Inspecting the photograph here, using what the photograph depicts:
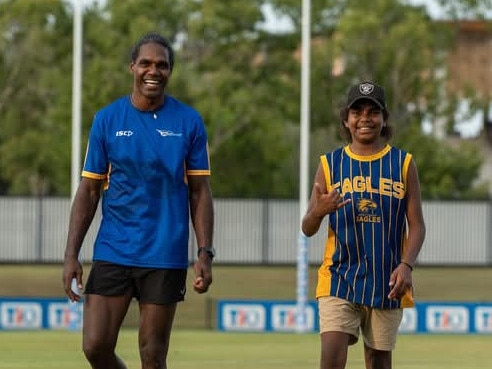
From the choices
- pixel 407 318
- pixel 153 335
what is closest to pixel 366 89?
pixel 153 335

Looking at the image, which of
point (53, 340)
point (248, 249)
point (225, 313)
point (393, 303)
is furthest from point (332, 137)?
point (393, 303)

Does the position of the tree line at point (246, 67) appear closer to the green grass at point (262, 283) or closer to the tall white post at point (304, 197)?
the green grass at point (262, 283)

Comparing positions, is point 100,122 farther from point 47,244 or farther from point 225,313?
point 47,244

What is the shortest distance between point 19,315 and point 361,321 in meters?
19.3

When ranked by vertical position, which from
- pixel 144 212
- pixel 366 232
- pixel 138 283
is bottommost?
pixel 138 283

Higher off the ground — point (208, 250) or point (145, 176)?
point (145, 176)

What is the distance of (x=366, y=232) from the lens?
32.4 feet

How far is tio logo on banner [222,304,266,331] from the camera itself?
94.7ft

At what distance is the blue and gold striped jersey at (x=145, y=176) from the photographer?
31.6 feet

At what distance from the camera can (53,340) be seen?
24.0 m

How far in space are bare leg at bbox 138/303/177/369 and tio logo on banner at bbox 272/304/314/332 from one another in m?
19.2

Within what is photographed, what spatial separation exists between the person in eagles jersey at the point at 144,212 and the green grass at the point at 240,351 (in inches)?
288

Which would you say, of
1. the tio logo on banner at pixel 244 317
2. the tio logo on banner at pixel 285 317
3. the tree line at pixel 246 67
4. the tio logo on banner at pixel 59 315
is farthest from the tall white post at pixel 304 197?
the tree line at pixel 246 67

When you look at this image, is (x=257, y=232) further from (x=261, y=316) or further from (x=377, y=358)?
(x=377, y=358)
